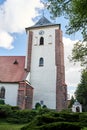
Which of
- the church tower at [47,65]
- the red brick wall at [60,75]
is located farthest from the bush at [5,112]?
the red brick wall at [60,75]

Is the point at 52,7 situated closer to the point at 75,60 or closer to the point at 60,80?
the point at 75,60

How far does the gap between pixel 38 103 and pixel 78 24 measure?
19.6 metres

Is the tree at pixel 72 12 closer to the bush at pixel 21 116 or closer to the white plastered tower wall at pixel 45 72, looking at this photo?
the bush at pixel 21 116

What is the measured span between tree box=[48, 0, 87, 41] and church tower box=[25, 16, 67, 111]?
56.3 feet

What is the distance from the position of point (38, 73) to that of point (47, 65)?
5.85 ft

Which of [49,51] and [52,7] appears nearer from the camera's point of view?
[52,7]

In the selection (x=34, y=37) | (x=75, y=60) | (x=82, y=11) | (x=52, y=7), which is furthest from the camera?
(x=34, y=37)

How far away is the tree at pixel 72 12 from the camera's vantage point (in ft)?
29.0

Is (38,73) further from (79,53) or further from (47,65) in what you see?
(79,53)

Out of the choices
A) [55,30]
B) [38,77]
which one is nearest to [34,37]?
[55,30]

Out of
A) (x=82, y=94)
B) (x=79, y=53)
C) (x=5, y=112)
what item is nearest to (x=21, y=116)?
(x=5, y=112)

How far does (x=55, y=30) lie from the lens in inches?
1275

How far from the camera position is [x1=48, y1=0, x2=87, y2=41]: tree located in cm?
883

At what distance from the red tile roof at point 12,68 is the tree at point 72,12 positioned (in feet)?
58.4
